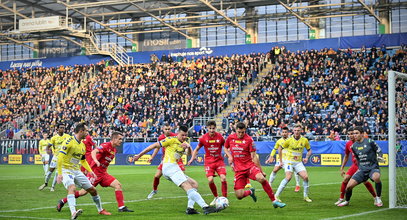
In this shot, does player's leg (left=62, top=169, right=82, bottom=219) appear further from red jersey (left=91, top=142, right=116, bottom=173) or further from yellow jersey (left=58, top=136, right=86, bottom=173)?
red jersey (left=91, top=142, right=116, bottom=173)

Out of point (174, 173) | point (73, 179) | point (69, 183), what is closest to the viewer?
point (69, 183)

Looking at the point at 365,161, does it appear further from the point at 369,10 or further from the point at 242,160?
the point at 369,10

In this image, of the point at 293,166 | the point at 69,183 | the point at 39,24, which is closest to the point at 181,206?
the point at 69,183

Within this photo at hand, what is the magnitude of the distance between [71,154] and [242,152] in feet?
14.1

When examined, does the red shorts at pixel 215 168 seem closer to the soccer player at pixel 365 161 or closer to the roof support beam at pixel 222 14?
the soccer player at pixel 365 161

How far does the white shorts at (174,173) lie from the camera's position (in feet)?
46.4

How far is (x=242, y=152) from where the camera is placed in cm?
1520

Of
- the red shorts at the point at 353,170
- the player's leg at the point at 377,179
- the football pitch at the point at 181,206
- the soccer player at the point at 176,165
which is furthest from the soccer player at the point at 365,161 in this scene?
the soccer player at the point at 176,165

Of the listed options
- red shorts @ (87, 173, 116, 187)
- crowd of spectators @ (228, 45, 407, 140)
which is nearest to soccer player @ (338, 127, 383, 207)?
red shorts @ (87, 173, 116, 187)

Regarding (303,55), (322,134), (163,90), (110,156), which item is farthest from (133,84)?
(110,156)

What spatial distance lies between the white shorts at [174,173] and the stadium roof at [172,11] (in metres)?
36.8

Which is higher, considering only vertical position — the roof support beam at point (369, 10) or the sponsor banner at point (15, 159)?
the roof support beam at point (369, 10)

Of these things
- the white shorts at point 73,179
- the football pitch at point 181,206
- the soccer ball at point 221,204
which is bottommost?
the football pitch at point 181,206

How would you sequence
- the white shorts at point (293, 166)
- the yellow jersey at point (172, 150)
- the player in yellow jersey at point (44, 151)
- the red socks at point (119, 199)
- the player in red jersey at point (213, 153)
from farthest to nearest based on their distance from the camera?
the player in yellow jersey at point (44, 151)
the white shorts at point (293, 166)
the player in red jersey at point (213, 153)
the yellow jersey at point (172, 150)
the red socks at point (119, 199)
